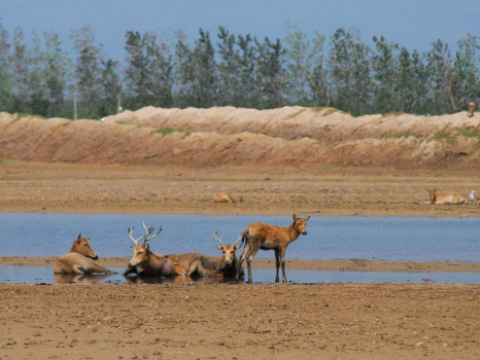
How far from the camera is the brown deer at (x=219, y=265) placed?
1789 cm

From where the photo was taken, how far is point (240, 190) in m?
38.1

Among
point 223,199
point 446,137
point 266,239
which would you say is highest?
point 446,137

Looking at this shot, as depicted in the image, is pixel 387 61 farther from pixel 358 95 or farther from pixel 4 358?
pixel 4 358

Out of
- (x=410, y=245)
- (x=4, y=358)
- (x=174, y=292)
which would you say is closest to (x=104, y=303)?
(x=174, y=292)

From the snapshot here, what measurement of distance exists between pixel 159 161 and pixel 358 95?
36727 mm

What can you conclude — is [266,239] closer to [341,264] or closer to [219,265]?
[219,265]

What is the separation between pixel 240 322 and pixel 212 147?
45.5m

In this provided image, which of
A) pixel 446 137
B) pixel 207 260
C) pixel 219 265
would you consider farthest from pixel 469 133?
pixel 219 265

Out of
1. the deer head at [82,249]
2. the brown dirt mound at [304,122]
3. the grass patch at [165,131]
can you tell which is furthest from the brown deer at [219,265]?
the grass patch at [165,131]

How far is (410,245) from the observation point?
22.8 metres

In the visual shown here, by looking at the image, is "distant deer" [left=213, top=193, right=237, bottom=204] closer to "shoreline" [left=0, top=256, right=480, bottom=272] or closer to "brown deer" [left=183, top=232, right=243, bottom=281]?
"shoreline" [left=0, top=256, right=480, bottom=272]

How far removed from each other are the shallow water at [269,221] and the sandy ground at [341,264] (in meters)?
0.70

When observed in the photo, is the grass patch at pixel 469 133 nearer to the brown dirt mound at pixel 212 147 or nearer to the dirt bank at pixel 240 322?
the brown dirt mound at pixel 212 147

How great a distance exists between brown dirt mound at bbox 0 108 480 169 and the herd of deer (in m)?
33.1
